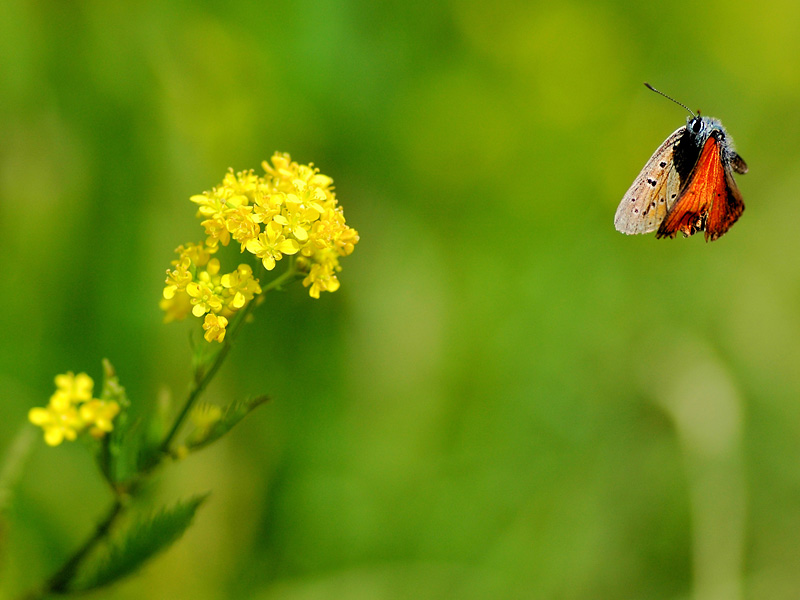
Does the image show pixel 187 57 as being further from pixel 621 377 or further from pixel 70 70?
pixel 621 377

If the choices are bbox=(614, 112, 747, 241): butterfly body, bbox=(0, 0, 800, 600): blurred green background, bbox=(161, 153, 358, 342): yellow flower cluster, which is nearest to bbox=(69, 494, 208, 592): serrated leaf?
bbox=(161, 153, 358, 342): yellow flower cluster

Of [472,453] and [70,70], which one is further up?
[70,70]

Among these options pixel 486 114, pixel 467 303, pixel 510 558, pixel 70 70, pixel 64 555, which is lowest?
pixel 64 555

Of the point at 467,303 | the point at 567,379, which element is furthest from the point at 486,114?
the point at 567,379

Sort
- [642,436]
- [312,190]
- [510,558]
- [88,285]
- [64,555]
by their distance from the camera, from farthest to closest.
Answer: [642,436]
[510,558]
[88,285]
[64,555]
[312,190]

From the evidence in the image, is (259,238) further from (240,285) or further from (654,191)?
(654,191)

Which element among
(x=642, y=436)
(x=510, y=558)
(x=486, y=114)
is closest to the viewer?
(x=510, y=558)

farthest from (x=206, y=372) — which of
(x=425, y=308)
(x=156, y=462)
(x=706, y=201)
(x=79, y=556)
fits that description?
(x=425, y=308)

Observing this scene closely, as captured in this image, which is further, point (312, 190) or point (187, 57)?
point (187, 57)
